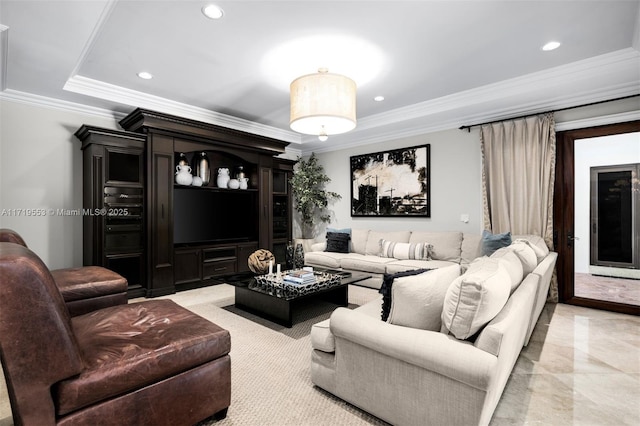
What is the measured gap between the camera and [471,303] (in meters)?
1.47

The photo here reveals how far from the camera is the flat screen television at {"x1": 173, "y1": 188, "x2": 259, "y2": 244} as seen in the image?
15.5ft

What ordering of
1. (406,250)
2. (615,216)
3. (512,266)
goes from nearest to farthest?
(512,266), (615,216), (406,250)

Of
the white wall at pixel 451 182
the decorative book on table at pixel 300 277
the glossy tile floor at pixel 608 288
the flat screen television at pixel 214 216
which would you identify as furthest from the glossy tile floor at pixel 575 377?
the flat screen television at pixel 214 216

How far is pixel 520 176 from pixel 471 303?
11.3 feet

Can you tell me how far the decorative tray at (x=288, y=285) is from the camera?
2.98m

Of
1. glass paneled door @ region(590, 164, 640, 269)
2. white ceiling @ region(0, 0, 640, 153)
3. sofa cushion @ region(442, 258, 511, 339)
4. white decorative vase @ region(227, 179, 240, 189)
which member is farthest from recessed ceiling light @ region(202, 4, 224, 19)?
glass paneled door @ region(590, 164, 640, 269)

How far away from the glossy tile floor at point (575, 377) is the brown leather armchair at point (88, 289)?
2.12ft

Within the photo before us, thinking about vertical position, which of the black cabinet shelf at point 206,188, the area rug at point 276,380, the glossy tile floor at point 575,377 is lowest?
the glossy tile floor at point 575,377

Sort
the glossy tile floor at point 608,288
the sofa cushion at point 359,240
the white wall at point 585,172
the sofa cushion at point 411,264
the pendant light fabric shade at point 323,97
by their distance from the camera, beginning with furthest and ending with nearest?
1. the sofa cushion at point 359,240
2. the sofa cushion at point 411,264
3. the white wall at point 585,172
4. the glossy tile floor at point 608,288
5. the pendant light fabric shade at point 323,97

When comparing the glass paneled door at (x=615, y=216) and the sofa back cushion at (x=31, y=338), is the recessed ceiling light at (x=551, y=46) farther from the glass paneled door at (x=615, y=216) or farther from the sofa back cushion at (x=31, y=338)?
the sofa back cushion at (x=31, y=338)

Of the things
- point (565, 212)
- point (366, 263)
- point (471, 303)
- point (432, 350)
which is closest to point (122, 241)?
point (366, 263)

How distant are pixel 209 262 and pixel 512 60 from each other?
4728 mm

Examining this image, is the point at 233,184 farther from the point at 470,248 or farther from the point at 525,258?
the point at 525,258

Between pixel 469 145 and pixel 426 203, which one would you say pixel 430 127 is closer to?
pixel 469 145
